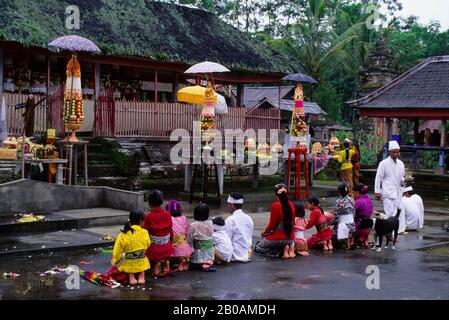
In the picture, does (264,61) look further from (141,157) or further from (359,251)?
(359,251)

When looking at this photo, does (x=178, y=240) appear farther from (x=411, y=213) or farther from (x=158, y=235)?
(x=411, y=213)

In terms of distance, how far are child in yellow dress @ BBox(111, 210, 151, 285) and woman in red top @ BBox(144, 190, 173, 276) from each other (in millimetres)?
344

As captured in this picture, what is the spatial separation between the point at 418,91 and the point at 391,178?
12453 millimetres

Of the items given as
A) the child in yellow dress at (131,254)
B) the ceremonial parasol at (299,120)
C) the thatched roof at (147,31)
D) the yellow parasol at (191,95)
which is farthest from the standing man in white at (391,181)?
the thatched roof at (147,31)

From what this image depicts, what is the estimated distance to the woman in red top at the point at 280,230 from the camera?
999 centimetres

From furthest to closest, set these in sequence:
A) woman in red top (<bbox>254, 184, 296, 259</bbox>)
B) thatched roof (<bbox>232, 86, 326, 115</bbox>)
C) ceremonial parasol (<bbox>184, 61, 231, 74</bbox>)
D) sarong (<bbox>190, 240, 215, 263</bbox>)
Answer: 1. thatched roof (<bbox>232, 86, 326, 115</bbox>)
2. ceremonial parasol (<bbox>184, 61, 231, 74</bbox>)
3. woman in red top (<bbox>254, 184, 296, 259</bbox>)
4. sarong (<bbox>190, 240, 215, 263</bbox>)

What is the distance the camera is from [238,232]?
32.4 feet

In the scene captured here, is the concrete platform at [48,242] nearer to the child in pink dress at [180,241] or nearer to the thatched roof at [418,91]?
the child in pink dress at [180,241]

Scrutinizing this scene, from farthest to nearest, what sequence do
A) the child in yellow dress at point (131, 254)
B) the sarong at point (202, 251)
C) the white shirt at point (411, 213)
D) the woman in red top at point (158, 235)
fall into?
the white shirt at point (411, 213)
the sarong at point (202, 251)
the woman in red top at point (158, 235)
the child in yellow dress at point (131, 254)

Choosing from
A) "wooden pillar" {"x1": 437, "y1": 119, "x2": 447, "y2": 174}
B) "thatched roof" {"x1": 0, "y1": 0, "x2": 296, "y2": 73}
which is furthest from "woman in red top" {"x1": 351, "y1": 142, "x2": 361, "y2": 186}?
"wooden pillar" {"x1": 437, "y1": 119, "x2": 447, "y2": 174}

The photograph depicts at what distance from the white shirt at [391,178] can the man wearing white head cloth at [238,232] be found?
3737 millimetres

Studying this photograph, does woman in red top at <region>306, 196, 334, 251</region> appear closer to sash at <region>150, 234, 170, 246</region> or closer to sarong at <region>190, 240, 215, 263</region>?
sarong at <region>190, 240, 215, 263</region>

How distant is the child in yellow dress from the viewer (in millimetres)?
8133
